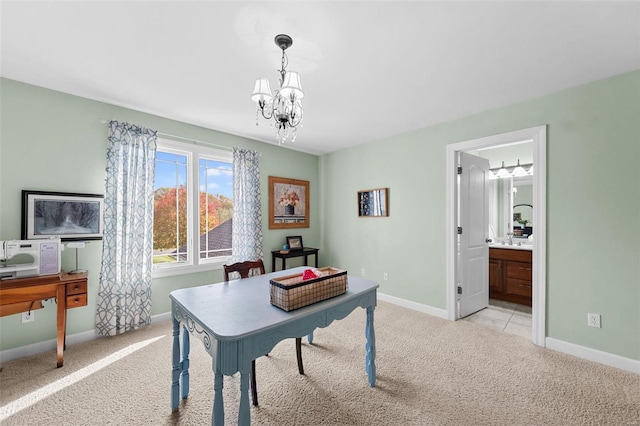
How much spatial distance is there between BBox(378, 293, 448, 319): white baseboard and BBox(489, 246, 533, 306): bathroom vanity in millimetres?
1291

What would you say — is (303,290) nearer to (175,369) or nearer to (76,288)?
(175,369)

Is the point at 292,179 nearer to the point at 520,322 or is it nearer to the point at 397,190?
the point at 397,190

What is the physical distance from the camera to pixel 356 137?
3955 millimetres

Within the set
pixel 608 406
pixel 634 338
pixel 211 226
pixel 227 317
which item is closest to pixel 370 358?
pixel 227 317

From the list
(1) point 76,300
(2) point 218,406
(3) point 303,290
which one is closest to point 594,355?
(3) point 303,290

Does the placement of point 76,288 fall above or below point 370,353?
above

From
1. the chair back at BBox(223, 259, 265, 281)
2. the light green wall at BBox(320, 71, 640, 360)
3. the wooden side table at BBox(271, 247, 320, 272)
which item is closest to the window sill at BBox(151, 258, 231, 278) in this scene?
the wooden side table at BBox(271, 247, 320, 272)

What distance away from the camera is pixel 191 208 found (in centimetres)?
341

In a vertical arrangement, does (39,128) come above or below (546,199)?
above

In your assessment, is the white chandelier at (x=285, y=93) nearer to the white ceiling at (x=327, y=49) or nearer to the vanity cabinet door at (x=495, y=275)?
the white ceiling at (x=327, y=49)

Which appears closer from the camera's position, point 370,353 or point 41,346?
point 370,353

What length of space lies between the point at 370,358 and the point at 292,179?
314 cm

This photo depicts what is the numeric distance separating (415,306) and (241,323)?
294cm

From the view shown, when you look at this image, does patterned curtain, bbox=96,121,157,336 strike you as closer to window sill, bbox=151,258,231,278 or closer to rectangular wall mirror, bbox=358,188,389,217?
window sill, bbox=151,258,231,278
